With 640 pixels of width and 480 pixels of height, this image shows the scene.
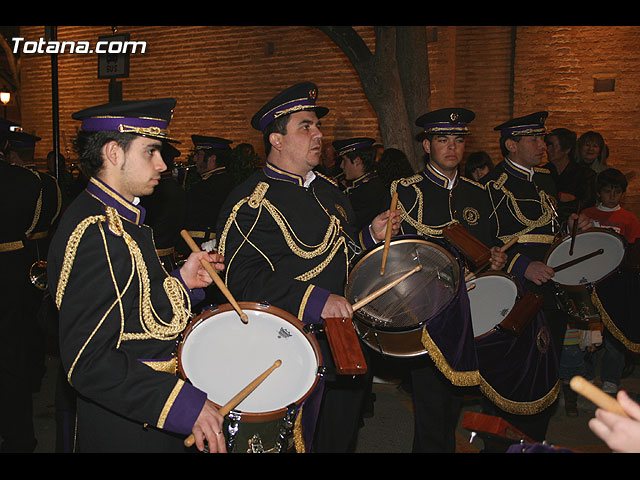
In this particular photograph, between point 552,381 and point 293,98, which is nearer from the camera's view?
point 293,98

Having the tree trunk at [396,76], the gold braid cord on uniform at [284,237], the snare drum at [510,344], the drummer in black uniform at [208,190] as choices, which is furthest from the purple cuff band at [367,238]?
the tree trunk at [396,76]

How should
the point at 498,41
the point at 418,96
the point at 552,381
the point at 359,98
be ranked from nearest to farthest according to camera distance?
the point at 552,381 → the point at 418,96 → the point at 498,41 → the point at 359,98

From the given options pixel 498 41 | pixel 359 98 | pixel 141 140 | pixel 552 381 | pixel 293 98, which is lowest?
pixel 552 381

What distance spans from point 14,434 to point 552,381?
3.58m

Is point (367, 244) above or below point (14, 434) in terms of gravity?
above

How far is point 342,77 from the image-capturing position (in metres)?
12.0

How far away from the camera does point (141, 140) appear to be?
7.77 feet

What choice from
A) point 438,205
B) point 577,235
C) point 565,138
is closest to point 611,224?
point 565,138

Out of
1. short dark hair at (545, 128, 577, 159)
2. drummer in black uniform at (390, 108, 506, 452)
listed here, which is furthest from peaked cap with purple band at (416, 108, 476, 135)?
short dark hair at (545, 128, 577, 159)

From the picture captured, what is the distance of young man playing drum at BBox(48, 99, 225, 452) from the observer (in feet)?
6.97

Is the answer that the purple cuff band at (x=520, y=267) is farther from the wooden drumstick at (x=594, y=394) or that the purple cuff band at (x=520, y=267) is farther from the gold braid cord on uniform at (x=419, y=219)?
the wooden drumstick at (x=594, y=394)

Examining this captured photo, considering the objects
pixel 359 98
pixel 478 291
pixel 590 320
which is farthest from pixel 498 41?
pixel 478 291

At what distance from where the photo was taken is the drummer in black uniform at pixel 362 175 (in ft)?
20.6

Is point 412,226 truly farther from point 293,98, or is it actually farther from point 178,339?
point 178,339
